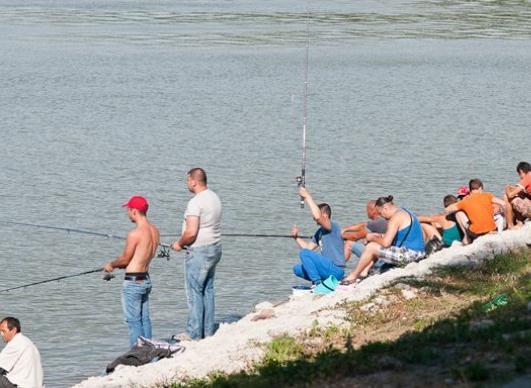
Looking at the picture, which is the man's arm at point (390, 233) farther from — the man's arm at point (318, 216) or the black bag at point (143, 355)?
the black bag at point (143, 355)

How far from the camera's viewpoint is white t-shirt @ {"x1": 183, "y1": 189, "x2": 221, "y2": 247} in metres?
12.0

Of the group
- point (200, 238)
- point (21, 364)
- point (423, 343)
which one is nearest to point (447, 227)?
point (200, 238)

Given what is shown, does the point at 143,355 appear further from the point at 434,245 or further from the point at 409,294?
the point at 434,245

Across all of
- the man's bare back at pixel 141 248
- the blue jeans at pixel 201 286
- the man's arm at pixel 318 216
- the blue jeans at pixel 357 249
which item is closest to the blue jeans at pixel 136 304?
the man's bare back at pixel 141 248

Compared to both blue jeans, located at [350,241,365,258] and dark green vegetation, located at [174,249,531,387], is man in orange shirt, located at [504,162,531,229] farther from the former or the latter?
dark green vegetation, located at [174,249,531,387]

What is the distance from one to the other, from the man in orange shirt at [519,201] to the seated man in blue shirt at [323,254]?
8.61ft

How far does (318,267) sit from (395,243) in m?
0.88

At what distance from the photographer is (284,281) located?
1764 centimetres

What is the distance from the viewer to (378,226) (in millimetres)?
15070

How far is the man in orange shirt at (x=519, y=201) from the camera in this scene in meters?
16.2

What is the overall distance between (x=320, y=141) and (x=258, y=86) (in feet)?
29.3

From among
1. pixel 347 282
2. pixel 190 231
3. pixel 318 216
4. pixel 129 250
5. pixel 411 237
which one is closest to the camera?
pixel 129 250

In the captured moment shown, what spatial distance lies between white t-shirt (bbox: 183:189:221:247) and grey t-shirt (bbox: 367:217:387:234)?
10.8 ft

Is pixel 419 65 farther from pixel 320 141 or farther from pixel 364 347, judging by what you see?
pixel 364 347
